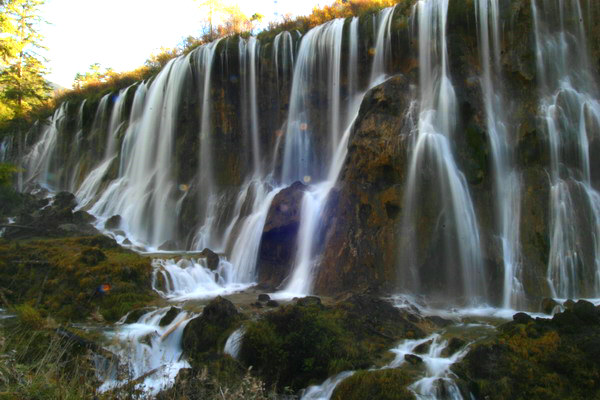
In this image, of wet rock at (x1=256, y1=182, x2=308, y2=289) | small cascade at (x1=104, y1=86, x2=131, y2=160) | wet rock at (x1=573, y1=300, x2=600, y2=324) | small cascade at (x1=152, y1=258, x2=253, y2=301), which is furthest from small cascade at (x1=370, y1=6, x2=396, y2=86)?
small cascade at (x1=104, y1=86, x2=131, y2=160)

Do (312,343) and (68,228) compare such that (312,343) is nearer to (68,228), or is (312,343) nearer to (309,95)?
(309,95)

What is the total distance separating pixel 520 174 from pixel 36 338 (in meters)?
12.6

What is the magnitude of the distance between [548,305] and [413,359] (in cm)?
466

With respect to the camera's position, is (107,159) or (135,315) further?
(107,159)

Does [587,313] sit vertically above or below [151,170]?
below

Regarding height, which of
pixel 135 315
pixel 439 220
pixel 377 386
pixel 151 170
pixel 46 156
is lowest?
pixel 377 386

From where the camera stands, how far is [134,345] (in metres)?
9.07

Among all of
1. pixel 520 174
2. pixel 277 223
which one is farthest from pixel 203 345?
pixel 520 174

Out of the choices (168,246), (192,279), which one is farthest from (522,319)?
(168,246)

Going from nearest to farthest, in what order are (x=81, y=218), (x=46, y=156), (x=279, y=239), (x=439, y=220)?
1. (x=439, y=220)
2. (x=279, y=239)
3. (x=81, y=218)
4. (x=46, y=156)

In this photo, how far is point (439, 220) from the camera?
12781mm

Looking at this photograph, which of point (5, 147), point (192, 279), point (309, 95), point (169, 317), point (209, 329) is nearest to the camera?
point (209, 329)

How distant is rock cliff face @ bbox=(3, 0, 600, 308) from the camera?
41.2 ft

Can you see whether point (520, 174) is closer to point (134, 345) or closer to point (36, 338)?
point (134, 345)
